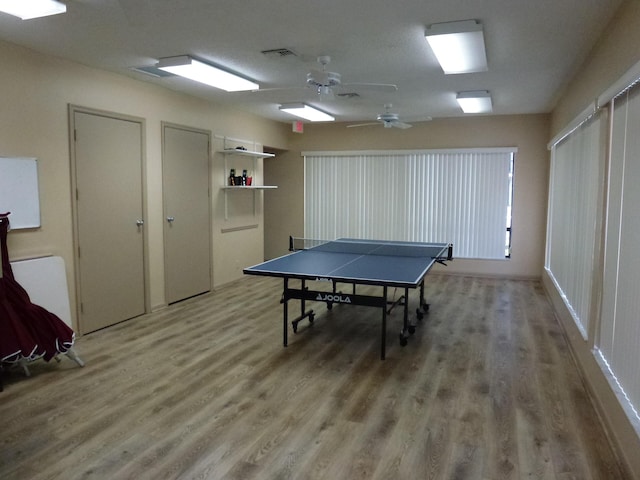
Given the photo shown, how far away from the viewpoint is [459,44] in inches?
139

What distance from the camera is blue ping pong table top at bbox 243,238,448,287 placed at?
3738 millimetres

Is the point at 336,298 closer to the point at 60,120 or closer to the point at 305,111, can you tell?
the point at 60,120

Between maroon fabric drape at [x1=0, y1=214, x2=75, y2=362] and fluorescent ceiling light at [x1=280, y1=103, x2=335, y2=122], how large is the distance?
355cm

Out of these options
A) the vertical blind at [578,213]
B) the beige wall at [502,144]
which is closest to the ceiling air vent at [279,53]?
the vertical blind at [578,213]

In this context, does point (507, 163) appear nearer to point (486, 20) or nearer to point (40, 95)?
point (486, 20)

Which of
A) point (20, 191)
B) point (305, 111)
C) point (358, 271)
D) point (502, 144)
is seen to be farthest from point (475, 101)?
point (20, 191)

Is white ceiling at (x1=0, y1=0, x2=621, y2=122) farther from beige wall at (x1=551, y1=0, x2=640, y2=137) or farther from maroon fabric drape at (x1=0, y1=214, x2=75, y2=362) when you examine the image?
maroon fabric drape at (x1=0, y1=214, x2=75, y2=362)

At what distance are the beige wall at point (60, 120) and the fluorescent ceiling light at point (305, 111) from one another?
1.16 m

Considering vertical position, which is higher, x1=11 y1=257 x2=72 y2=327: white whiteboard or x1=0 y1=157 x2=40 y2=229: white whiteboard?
x1=0 y1=157 x2=40 y2=229: white whiteboard

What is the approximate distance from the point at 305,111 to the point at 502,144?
3205mm

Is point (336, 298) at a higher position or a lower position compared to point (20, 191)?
lower

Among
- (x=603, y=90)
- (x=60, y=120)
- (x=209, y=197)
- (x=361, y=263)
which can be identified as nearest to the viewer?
(x=603, y=90)

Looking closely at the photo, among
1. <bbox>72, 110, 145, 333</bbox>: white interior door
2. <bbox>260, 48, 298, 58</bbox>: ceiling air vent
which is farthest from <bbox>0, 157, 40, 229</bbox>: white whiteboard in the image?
<bbox>260, 48, 298, 58</bbox>: ceiling air vent

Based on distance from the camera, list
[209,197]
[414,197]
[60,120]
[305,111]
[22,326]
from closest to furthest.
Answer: [22,326]
[60,120]
[209,197]
[305,111]
[414,197]
